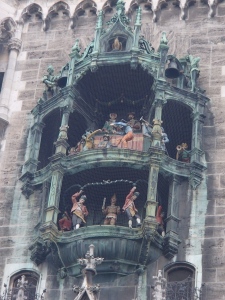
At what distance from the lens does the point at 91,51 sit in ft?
106

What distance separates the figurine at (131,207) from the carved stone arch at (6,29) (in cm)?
671

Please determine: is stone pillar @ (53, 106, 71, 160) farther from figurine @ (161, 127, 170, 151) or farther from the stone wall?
figurine @ (161, 127, 170, 151)

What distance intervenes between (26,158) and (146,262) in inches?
178

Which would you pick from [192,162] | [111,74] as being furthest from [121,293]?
[111,74]

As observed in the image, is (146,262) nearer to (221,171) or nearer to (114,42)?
(221,171)

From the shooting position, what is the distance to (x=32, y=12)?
34969mm

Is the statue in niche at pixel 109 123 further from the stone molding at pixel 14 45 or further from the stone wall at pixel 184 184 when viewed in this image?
the stone molding at pixel 14 45

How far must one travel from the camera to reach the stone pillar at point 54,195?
29391 millimetres

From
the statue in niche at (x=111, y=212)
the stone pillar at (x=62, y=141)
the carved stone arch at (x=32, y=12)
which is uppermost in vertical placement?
the carved stone arch at (x=32, y=12)

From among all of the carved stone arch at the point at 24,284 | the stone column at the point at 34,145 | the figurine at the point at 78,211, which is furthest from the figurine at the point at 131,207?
the stone column at the point at 34,145

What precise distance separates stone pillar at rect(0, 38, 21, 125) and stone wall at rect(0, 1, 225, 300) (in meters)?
0.15

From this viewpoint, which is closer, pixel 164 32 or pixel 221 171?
pixel 221 171

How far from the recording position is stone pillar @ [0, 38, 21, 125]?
32.5 metres

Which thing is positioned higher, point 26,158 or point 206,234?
point 26,158
